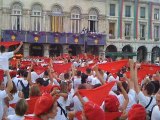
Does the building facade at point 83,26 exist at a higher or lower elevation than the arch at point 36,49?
higher

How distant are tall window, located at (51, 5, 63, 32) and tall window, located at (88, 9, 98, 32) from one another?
380 centimetres

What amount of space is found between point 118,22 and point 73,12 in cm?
619

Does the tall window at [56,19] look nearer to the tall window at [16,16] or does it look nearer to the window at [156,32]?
the tall window at [16,16]

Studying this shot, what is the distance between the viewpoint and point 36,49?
148 feet

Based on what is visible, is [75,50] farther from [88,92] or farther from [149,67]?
[88,92]

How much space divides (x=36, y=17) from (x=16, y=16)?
2164mm

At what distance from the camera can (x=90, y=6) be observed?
1861 inches

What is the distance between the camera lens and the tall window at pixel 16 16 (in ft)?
141

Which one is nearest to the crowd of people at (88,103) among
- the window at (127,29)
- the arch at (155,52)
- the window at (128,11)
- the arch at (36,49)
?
the arch at (36,49)

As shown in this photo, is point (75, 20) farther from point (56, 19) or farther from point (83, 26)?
point (56, 19)

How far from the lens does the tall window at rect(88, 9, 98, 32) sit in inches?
1861

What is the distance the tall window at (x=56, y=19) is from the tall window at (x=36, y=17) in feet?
4.92

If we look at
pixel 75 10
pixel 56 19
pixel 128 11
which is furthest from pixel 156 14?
pixel 56 19

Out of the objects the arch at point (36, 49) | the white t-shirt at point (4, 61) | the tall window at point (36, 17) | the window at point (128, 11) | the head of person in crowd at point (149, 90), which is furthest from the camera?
the window at point (128, 11)
